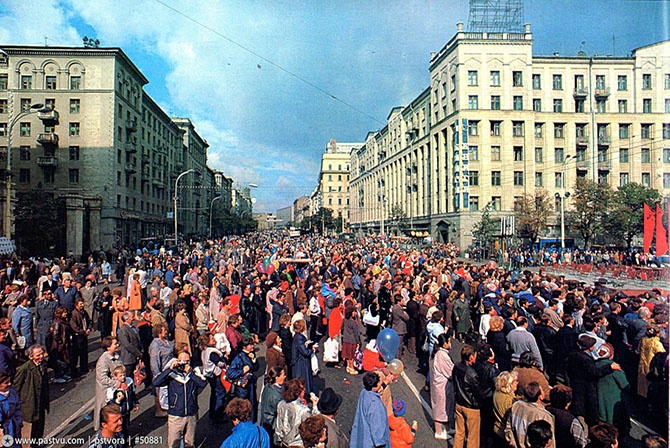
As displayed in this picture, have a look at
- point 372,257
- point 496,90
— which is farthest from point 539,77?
point 372,257

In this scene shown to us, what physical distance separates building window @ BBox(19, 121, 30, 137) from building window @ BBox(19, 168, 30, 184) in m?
3.88

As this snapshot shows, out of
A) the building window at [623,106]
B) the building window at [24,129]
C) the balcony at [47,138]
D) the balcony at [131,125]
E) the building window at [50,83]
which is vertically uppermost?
the building window at [50,83]

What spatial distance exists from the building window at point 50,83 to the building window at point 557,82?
183 ft

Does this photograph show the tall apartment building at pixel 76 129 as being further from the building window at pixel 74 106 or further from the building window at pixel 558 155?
the building window at pixel 558 155

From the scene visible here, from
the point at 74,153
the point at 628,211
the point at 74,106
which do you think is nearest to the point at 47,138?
the point at 74,153

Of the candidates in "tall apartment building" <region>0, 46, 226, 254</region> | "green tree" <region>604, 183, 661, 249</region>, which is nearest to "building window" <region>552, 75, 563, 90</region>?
"green tree" <region>604, 183, 661, 249</region>

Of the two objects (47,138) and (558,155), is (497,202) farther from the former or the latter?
(47,138)

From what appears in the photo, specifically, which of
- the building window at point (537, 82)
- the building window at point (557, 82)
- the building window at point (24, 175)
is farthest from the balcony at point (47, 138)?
the building window at point (557, 82)

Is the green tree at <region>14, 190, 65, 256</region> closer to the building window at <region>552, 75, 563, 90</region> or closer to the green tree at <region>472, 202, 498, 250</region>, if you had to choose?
the green tree at <region>472, 202, 498, 250</region>

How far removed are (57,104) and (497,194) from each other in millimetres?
48821

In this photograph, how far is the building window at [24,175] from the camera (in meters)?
42.2

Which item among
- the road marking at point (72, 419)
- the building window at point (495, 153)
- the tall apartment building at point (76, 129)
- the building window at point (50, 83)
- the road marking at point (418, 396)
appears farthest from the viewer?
the building window at point (495, 153)

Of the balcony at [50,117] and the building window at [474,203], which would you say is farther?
the building window at [474,203]

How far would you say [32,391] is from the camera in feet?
16.9
